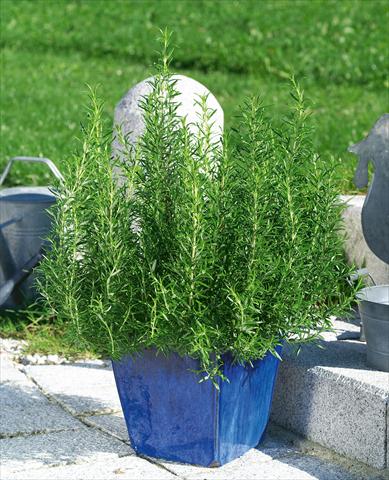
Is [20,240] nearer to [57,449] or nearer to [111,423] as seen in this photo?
[111,423]

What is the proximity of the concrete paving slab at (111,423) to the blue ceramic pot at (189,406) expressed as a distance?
0.75ft

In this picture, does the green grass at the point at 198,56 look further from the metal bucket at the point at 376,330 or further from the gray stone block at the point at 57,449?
the gray stone block at the point at 57,449

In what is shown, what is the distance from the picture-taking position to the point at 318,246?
3.16 m

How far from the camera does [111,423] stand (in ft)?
11.9

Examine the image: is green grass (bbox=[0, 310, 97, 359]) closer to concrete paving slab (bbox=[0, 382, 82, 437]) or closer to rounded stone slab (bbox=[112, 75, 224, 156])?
concrete paving slab (bbox=[0, 382, 82, 437])

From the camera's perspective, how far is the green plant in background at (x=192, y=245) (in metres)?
2.94

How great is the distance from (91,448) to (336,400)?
92cm

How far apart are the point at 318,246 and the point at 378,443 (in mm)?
727

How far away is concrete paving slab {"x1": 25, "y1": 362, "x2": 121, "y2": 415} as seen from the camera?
3820mm

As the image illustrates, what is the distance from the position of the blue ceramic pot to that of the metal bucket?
409mm

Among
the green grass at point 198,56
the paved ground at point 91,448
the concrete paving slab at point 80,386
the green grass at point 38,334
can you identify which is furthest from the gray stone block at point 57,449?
the green grass at point 198,56

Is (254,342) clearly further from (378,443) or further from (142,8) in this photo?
(142,8)

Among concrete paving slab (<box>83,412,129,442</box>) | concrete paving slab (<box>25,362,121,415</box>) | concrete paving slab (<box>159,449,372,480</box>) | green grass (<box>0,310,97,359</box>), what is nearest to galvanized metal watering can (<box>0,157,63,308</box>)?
green grass (<box>0,310,97,359</box>)

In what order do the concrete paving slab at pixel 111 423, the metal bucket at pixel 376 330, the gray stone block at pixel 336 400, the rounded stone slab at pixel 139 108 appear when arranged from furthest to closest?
the rounded stone slab at pixel 139 108, the concrete paving slab at pixel 111 423, the metal bucket at pixel 376 330, the gray stone block at pixel 336 400
